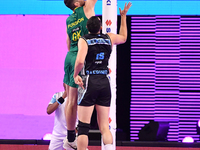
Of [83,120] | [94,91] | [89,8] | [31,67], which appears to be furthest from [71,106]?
[31,67]

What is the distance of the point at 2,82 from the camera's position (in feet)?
21.9

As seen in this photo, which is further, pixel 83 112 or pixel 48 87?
pixel 48 87

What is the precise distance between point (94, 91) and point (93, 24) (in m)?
0.75

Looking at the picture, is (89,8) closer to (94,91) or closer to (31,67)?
(94,91)

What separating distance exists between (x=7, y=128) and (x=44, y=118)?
83cm

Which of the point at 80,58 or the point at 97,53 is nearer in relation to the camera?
the point at 80,58

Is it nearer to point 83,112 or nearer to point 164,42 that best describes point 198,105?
point 164,42

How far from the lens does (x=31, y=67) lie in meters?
6.58

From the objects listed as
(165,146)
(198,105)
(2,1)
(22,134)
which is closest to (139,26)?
(198,105)

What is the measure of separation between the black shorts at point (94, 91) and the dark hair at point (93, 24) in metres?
0.53

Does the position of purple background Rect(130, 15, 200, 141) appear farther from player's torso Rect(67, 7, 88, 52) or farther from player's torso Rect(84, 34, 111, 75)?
player's torso Rect(84, 34, 111, 75)

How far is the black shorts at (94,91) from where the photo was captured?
354 centimetres

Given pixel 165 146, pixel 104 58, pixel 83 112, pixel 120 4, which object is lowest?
Answer: pixel 165 146

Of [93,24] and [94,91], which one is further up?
[93,24]
